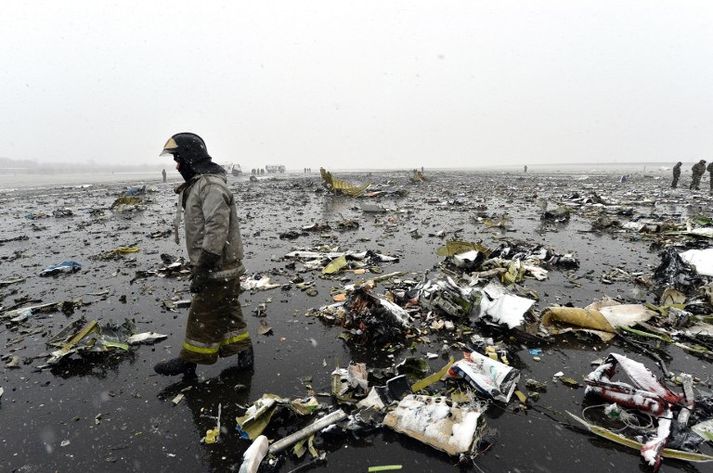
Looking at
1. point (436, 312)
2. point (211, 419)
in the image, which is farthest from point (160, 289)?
point (436, 312)

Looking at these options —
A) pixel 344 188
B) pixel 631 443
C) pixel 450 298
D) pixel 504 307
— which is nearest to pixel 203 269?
pixel 450 298

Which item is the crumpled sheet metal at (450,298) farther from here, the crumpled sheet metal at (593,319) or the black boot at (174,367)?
the black boot at (174,367)

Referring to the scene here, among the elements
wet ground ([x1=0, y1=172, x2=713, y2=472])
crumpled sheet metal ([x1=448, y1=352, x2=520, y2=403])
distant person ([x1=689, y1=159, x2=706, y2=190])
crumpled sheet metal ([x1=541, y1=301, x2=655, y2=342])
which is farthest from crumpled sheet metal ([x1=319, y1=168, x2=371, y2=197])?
distant person ([x1=689, y1=159, x2=706, y2=190])

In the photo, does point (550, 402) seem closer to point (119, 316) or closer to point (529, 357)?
point (529, 357)

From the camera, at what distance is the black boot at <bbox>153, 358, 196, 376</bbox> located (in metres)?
3.06

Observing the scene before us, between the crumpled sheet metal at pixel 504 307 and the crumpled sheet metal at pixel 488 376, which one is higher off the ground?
the crumpled sheet metal at pixel 504 307

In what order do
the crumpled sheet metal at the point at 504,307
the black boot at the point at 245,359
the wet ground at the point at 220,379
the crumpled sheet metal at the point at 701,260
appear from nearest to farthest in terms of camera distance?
the wet ground at the point at 220,379 < the black boot at the point at 245,359 < the crumpled sheet metal at the point at 504,307 < the crumpled sheet metal at the point at 701,260

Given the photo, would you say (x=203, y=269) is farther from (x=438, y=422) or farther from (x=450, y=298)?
(x=450, y=298)

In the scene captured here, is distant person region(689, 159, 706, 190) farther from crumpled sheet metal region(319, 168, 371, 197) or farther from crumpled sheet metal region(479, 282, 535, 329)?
crumpled sheet metal region(479, 282, 535, 329)

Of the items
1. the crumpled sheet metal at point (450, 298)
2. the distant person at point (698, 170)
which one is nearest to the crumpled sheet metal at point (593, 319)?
the crumpled sheet metal at point (450, 298)

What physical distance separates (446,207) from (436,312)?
1001 centimetres

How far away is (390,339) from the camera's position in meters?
3.80

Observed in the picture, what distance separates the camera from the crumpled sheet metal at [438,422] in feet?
7.52

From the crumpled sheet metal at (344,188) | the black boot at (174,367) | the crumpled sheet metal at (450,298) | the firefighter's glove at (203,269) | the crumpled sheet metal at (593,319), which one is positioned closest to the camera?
the firefighter's glove at (203,269)
